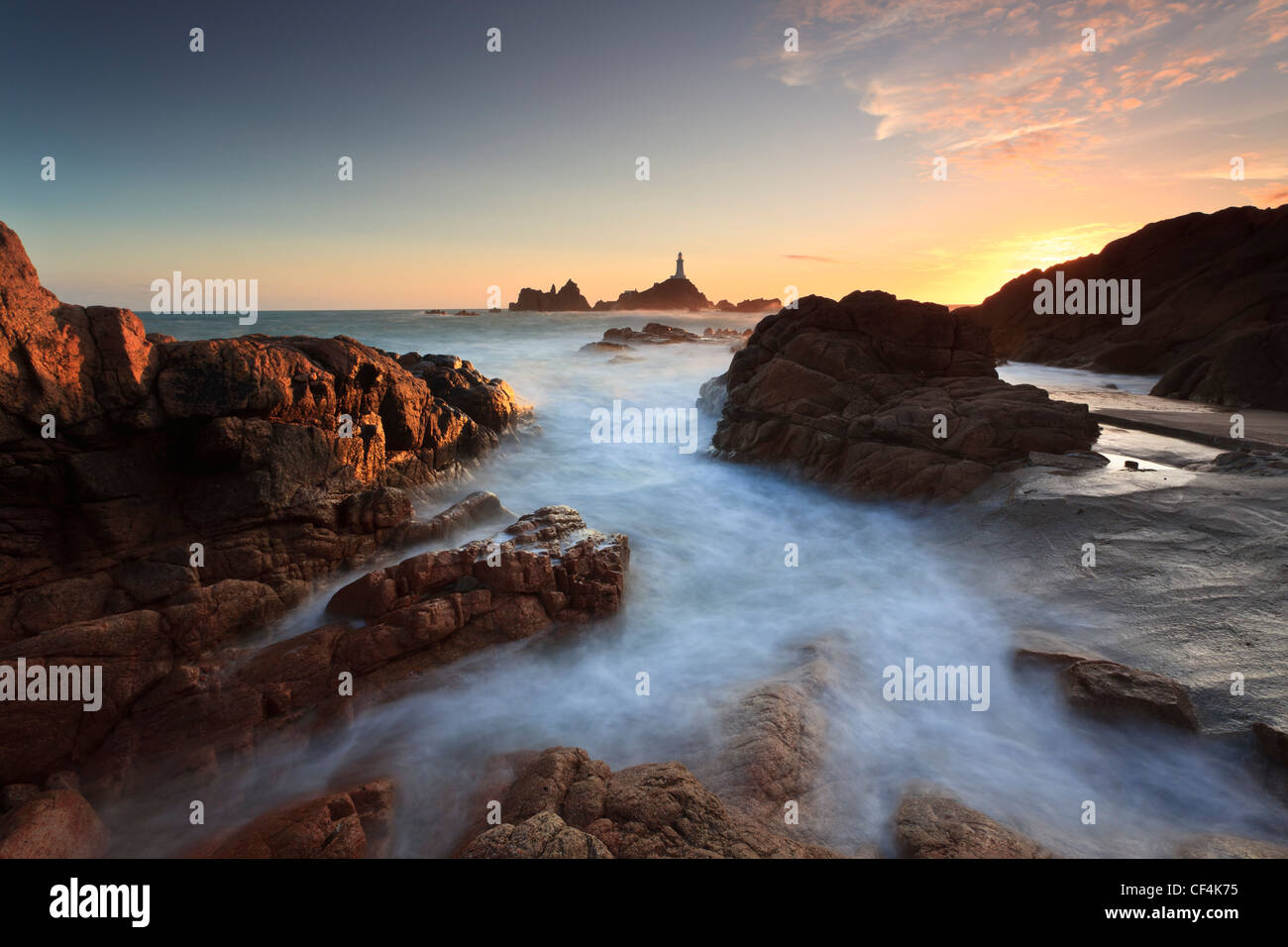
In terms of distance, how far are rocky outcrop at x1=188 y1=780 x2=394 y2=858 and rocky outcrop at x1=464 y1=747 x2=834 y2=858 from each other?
1.18 metres

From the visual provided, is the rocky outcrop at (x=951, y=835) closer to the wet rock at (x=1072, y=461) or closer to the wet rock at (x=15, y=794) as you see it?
the wet rock at (x=15, y=794)

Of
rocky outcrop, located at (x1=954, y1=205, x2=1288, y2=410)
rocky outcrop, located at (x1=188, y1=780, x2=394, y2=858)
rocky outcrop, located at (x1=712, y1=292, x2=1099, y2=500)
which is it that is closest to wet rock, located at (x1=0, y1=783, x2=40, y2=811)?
rocky outcrop, located at (x1=188, y1=780, x2=394, y2=858)

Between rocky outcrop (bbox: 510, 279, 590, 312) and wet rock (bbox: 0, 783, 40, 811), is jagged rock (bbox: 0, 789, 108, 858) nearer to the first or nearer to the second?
wet rock (bbox: 0, 783, 40, 811)

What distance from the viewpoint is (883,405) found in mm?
14383

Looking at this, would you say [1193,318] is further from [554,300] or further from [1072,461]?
[554,300]

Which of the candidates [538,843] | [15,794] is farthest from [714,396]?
[15,794]

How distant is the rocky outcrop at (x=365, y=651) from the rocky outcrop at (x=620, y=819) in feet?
8.64

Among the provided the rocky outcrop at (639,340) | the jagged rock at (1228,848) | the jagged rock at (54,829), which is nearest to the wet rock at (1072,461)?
the jagged rock at (1228,848)

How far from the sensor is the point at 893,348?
16234 mm

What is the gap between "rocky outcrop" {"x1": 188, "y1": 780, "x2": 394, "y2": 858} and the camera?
168 inches

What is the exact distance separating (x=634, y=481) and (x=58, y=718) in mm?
11246

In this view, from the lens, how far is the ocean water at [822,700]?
4.79m
